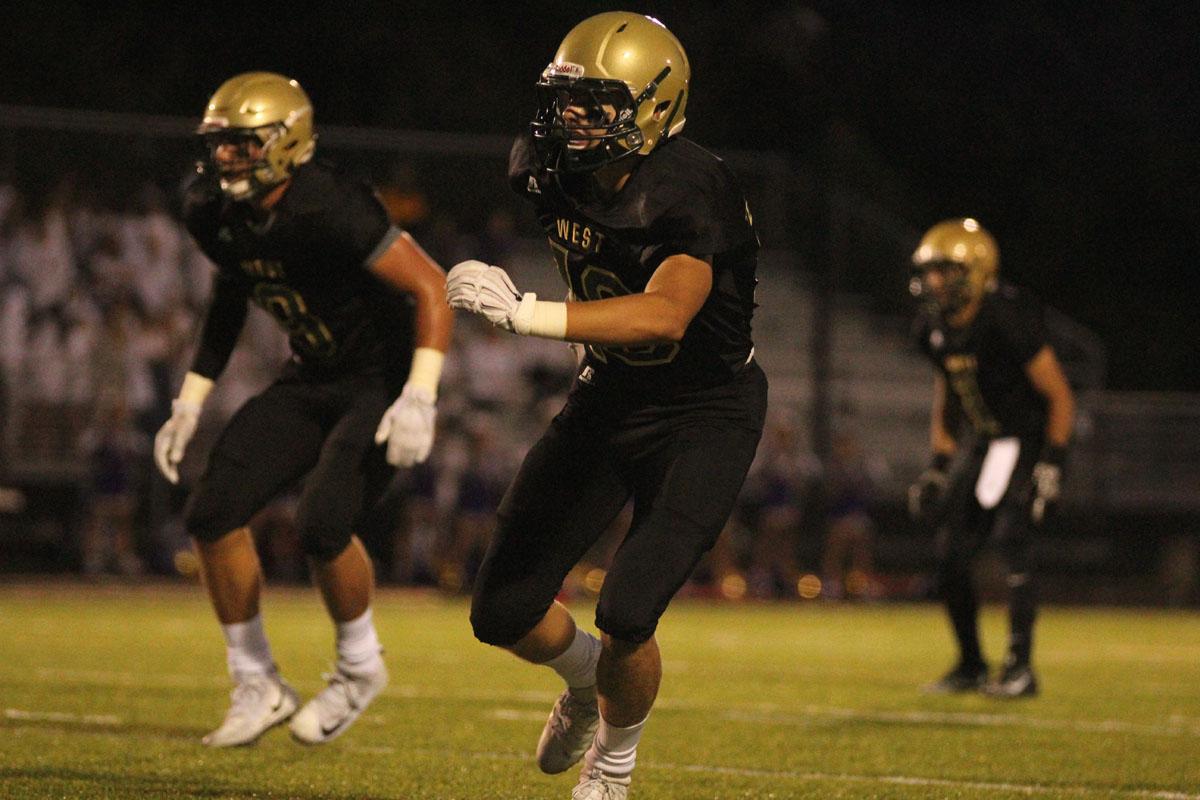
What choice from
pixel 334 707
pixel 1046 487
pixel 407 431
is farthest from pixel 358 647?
pixel 1046 487

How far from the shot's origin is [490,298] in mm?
3379

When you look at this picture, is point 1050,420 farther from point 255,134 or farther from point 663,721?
point 255,134

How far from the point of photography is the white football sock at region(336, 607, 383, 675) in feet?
15.2

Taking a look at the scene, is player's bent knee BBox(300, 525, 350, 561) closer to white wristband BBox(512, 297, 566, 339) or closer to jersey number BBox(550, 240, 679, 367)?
jersey number BBox(550, 240, 679, 367)

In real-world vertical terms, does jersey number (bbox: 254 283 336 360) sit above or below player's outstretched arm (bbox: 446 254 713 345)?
below

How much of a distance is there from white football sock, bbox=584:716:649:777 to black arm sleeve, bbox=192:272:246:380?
1904mm

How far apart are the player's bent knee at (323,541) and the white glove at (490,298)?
4.46ft

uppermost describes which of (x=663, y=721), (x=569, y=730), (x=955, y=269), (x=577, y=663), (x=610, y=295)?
(x=610, y=295)

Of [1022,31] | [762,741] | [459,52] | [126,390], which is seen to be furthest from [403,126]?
[762,741]

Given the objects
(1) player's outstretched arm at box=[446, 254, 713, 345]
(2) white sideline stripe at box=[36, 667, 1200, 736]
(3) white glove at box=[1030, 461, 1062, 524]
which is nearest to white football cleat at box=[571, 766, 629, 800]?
(1) player's outstretched arm at box=[446, 254, 713, 345]

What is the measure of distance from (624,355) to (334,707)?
141 cm

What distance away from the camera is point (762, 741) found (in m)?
5.07

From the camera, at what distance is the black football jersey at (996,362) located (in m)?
6.50

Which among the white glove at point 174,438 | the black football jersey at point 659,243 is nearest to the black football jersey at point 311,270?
the white glove at point 174,438
